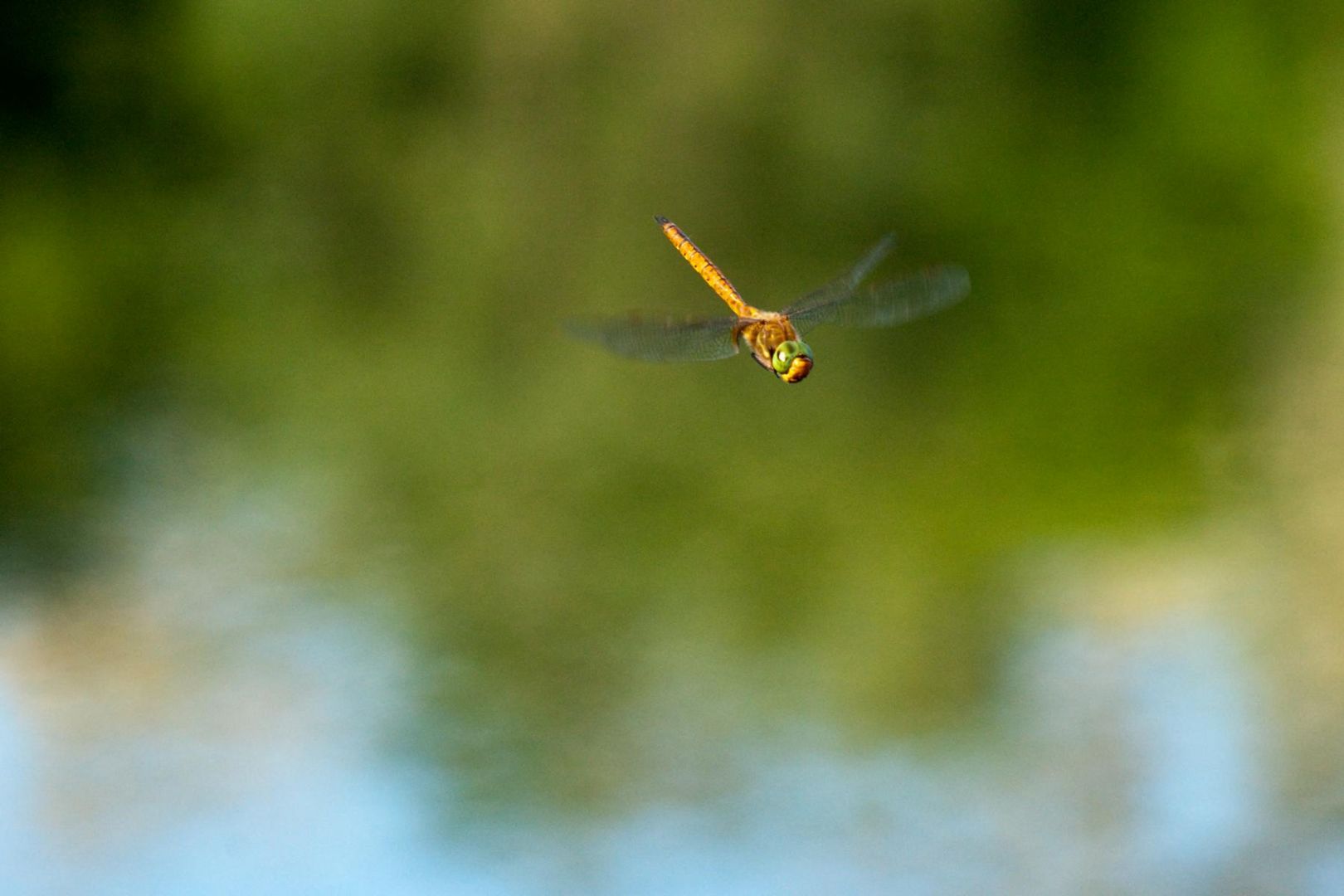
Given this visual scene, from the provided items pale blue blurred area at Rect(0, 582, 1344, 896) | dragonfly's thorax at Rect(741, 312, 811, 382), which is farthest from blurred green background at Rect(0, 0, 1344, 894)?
dragonfly's thorax at Rect(741, 312, 811, 382)

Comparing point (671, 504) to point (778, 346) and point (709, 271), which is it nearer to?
point (709, 271)

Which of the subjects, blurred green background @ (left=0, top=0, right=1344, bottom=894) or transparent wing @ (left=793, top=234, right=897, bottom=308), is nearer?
transparent wing @ (left=793, top=234, right=897, bottom=308)

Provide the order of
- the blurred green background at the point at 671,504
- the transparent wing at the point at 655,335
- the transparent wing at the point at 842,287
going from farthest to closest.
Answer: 1. the blurred green background at the point at 671,504
2. the transparent wing at the point at 842,287
3. the transparent wing at the point at 655,335

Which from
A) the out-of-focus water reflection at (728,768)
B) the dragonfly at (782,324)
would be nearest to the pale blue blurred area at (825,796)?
the out-of-focus water reflection at (728,768)

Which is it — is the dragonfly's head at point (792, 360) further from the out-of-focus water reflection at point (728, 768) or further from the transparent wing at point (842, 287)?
the out-of-focus water reflection at point (728, 768)

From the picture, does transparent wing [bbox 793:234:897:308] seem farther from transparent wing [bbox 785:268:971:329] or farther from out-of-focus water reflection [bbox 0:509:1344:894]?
out-of-focus water reflection [bbox 0:509:1344:894]
